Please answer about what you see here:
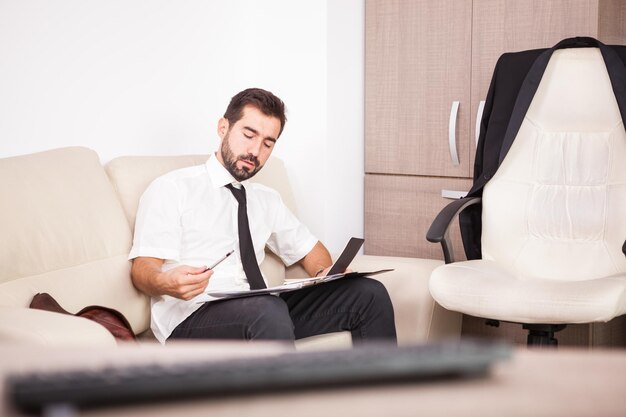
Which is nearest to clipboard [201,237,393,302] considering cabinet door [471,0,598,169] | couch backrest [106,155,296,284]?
couch backrest [106,155,296,284]

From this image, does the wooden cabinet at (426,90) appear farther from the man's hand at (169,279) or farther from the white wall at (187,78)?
the man's hand at (169,279)

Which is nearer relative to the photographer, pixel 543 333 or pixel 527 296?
pixel 527 296

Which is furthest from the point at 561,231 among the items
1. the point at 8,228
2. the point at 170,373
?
the point at 170,373

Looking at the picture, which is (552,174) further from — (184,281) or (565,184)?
(184,281)

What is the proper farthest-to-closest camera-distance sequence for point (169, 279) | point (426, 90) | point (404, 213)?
point (404, 213)
point (426, 90)
point (169, 279)

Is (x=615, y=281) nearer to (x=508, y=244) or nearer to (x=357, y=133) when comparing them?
(x=508, y=244)

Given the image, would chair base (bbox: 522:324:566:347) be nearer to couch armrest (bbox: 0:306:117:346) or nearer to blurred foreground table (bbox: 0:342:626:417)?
couch armrest (bbox: 0:306:117:346)

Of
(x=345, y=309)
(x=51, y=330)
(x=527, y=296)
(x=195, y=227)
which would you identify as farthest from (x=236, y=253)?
(x=51, y=330)

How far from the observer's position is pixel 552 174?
310 centimetres

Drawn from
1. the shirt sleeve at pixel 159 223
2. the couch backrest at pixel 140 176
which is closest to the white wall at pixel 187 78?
the couch backrest at pixel 140 176

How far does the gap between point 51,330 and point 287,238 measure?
52.4 inches

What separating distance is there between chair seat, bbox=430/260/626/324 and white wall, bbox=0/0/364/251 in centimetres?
107

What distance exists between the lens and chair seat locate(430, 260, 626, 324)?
2.56 m

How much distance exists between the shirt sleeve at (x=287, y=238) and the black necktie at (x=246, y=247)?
20 centimetres
